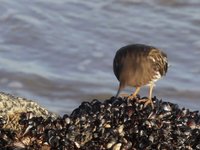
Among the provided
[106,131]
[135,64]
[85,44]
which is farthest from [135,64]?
[85,44]

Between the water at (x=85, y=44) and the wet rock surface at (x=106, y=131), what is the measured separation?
129 inches

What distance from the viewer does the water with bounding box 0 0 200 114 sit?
26.1 feet

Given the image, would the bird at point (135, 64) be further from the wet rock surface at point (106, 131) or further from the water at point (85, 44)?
the water at point (85, 44)

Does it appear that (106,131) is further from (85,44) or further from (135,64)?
(85,44)

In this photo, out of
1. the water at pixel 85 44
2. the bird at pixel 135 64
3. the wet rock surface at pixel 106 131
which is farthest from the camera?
the water at pixel 85 44

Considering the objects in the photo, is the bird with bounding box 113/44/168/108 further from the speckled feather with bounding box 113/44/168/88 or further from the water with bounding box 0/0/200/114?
the water with bounding box 0/0/200/114

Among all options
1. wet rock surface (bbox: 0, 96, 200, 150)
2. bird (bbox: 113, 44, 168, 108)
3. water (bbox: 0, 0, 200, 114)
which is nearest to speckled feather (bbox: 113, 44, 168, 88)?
bird (bbox: 113, 44, 168, 108)

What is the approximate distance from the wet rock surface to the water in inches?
129

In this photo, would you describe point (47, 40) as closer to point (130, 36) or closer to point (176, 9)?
point (130, 36)

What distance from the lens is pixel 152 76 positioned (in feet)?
16.0

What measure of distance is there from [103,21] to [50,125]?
6600mm

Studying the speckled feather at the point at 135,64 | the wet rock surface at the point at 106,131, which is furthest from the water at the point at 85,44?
the wet rock surface at the point at 106,131

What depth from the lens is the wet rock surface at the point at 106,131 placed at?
3938 mm

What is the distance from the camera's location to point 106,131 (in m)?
3.96
